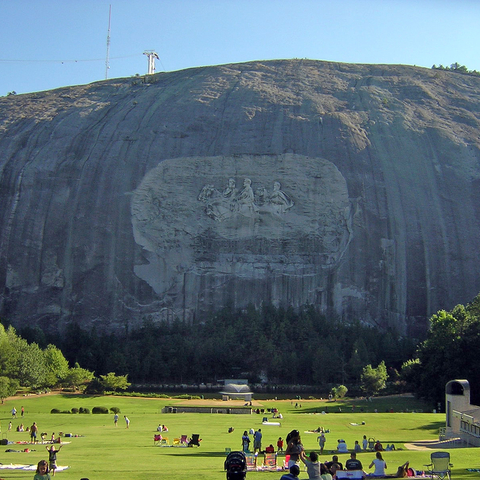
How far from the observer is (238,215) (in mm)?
66500

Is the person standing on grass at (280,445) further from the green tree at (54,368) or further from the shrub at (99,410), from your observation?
the green tree at (54,368)

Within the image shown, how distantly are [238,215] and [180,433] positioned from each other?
41.8 meters

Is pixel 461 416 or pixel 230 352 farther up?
pixel 230 352

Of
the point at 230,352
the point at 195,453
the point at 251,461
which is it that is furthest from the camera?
the point at 230,352

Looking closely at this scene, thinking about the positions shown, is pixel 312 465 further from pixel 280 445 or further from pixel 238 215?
Result: pixel 238 215

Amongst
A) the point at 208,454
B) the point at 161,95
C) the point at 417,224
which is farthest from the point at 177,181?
the point at 208,454

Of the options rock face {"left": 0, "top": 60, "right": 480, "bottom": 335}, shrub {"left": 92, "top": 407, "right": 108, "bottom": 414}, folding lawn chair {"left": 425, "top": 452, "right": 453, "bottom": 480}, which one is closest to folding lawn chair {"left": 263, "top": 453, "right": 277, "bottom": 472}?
folding lawn chair {"left": 425, "top": 452, "right": 453, "bottom": 480}

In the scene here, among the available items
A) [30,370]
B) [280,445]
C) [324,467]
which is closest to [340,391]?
[30,370]

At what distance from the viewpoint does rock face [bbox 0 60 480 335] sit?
64.3 meters

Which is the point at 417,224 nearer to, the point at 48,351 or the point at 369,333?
the point at 369,333

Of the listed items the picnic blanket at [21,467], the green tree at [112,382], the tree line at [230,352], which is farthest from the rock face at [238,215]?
the picnic blanket at [21,467]

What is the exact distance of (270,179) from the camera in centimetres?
6756

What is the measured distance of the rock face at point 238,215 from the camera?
64.3m

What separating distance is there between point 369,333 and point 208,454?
40.2 meters
